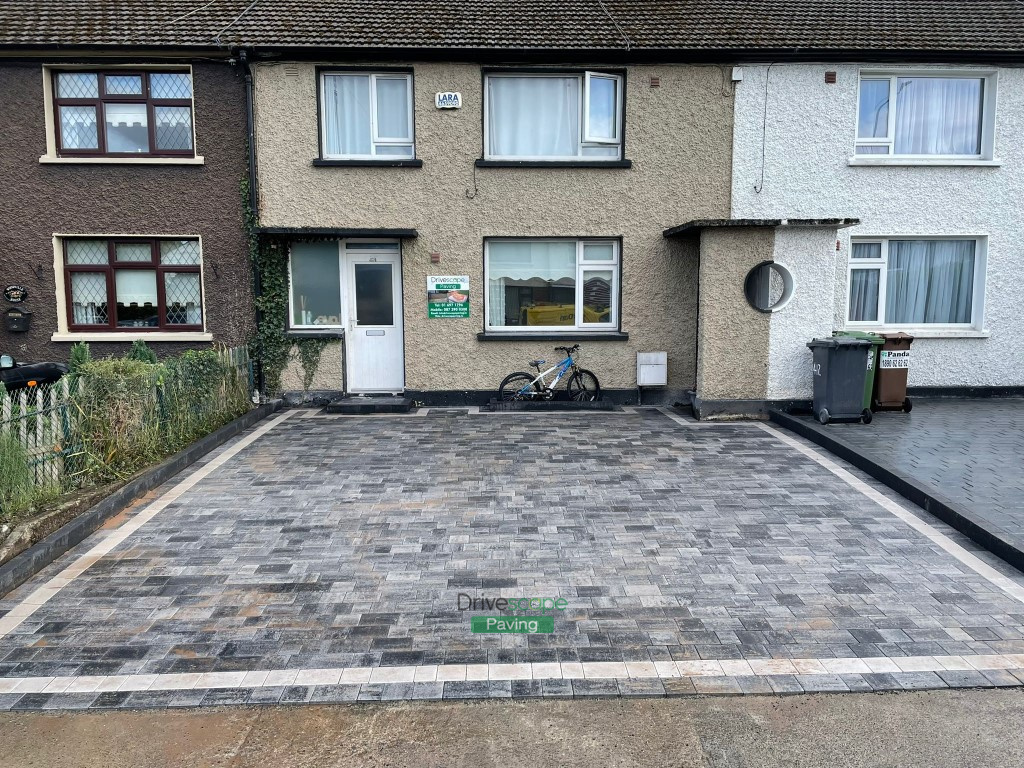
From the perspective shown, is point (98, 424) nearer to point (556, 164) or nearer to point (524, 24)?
point (556, 164)

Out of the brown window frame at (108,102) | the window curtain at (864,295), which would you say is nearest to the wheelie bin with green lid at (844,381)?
the window curtain at (864,295)

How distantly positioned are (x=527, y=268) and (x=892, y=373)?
5.60 meters

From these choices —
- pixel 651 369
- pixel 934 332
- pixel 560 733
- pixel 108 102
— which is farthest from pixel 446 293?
pixel 560 733

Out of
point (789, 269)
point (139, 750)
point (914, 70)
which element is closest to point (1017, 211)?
point (914, 70)

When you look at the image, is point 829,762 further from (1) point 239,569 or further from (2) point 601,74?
(2) point 601,74

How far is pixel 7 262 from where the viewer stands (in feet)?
38.6

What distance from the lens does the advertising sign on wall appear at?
38.9 feet

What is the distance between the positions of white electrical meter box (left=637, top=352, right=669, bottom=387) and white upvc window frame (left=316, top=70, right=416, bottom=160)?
4807 mm

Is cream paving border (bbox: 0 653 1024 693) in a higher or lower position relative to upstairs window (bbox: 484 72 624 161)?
lower

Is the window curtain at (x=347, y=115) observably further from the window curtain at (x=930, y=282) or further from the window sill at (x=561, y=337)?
the window curtain at (x=930, y=282)

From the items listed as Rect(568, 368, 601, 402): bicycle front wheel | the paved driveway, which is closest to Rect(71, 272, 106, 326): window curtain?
the paved driveway

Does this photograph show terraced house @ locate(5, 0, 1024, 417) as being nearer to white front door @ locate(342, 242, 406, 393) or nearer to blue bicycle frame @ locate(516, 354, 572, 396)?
white front door @ locate(342, 242, 406, 393)

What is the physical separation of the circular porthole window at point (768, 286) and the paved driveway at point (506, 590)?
3.19 m

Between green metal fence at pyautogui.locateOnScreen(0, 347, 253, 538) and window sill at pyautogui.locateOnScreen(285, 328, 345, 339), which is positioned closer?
green metal fence at pyautogui.locateOnScreen(0, 347, 253, 538)
